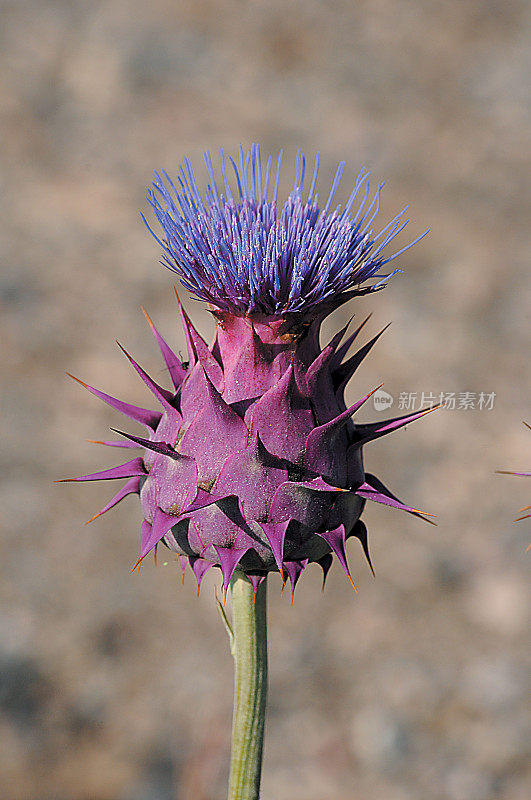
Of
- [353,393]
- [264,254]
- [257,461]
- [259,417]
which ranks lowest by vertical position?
[257,461]

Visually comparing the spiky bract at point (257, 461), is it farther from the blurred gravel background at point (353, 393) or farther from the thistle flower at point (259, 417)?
the blurred gravel background at point (353, 393)

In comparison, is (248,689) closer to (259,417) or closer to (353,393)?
(259,417)

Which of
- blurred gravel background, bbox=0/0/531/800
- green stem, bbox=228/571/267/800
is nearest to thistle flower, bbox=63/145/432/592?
green stem, bbox=228/571/267/800

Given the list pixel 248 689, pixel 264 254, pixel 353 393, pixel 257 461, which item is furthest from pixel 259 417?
pixel 353 393

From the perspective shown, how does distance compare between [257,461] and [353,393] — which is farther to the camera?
[353,393]

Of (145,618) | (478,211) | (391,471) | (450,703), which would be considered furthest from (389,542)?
(478,211)

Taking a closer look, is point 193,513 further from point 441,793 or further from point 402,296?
point 402,296
